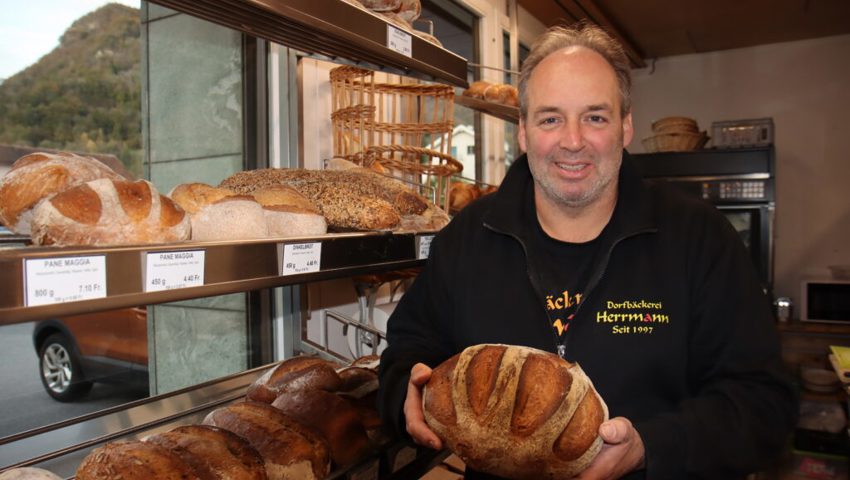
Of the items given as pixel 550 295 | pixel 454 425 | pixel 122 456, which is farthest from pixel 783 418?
pixel 122 456

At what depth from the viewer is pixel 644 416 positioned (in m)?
1.27

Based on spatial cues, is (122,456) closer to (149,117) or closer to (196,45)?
(149,117)

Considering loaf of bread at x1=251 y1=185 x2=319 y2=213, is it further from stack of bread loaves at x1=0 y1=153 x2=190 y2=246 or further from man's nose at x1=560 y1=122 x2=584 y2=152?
man's nose at x1=560 y1=122 x2=584 y2=152

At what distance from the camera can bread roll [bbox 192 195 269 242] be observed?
111cm

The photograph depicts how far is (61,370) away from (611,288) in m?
1.61

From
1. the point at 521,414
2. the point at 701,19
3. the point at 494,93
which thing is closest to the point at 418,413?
the point at 521,414

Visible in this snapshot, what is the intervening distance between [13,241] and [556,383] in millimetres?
886

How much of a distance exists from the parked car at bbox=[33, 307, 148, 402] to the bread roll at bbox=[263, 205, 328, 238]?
941 millimetres

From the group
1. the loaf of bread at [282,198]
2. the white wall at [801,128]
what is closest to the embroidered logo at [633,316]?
the loaf of bread at [282,198]

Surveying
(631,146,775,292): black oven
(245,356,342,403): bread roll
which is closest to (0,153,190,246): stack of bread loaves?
(245,356,342,403): bread roll

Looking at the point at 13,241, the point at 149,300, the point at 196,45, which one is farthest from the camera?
the point at 196,45

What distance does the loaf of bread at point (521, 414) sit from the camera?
3.19 feet

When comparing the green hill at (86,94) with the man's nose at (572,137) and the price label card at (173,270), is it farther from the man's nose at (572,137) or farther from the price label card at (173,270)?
the man's nose at (572,137)

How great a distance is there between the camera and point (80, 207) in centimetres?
89
